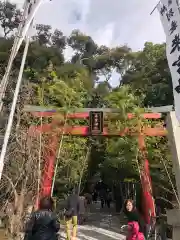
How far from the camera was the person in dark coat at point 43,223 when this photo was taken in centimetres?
456

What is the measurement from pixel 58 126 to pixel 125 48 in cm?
1849

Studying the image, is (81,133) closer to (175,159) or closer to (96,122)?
(96,122)

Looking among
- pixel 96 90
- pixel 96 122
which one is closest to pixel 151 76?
pixel 96 90

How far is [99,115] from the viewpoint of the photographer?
536 inches

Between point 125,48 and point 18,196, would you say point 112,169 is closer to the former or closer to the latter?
point 18,196

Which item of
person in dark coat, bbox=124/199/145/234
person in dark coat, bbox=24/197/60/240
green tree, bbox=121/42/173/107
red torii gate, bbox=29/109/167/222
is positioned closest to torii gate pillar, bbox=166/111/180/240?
person in dark coat, bbox=124/199/145/234

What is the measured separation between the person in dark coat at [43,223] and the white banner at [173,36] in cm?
231

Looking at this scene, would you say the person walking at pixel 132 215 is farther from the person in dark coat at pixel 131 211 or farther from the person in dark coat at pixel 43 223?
the person in dark coat at pixel 43 223

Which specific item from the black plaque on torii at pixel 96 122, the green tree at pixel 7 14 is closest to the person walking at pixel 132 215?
the black plaque on torii at pixel 96 122

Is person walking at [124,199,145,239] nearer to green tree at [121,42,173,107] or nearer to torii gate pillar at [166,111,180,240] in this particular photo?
torii gate pillar at [166,111,180,240]

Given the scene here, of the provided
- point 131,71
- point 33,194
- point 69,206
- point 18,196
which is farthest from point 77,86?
point 131,71

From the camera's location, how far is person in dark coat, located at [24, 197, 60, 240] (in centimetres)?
456

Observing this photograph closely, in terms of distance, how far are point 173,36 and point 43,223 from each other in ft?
11.0

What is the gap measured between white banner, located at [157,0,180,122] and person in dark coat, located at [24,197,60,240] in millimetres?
2306
